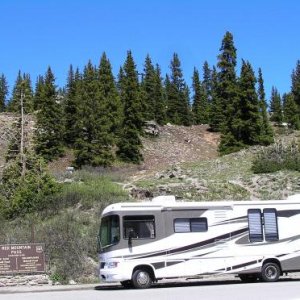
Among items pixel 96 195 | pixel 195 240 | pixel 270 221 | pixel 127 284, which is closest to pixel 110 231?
pixel 127 284

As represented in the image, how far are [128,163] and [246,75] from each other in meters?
16.8

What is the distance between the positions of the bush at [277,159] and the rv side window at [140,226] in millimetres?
21753

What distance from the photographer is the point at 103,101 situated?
68.4 metres

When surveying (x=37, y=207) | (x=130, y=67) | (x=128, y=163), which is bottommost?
(x=37, y=207)

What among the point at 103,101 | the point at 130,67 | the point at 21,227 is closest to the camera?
the point at 21,227

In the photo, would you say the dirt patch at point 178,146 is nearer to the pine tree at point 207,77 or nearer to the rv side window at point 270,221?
the rv side window at point 270,221

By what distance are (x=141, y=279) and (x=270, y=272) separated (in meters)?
4.75

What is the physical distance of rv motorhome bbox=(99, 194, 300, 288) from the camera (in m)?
17.9

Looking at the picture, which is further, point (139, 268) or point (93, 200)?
point (93, 200)

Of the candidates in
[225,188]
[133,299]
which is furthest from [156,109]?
[133,299]

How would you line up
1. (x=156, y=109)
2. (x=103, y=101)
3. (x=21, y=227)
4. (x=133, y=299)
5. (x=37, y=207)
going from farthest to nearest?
(x=156, y=109) → (x=103, y=101) → (x=37, y=207) → (x=21, y=227) → (x=133, y=299)

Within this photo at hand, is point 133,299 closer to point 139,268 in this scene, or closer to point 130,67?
point 139,268

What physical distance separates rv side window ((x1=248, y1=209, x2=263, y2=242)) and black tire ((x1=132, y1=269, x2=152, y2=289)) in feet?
13.1

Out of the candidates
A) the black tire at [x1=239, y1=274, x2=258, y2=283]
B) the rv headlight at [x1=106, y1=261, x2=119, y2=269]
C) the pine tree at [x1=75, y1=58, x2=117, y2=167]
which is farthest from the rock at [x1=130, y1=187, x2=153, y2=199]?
the pine tree at [x1=75, y1=58, x2=117, y2=167]
